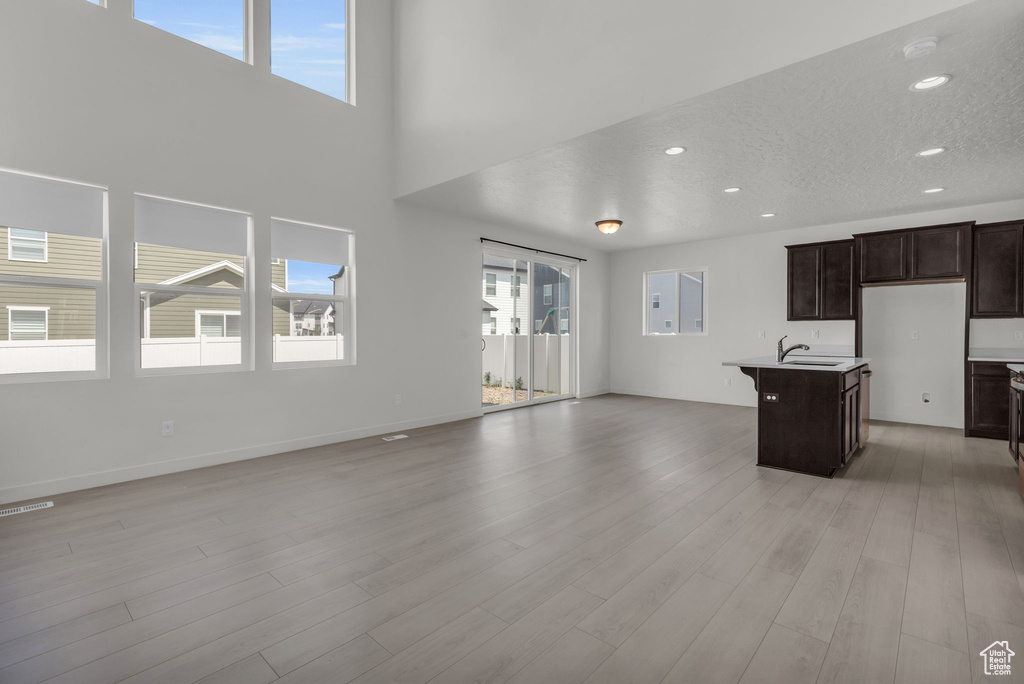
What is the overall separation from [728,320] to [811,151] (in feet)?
12.3

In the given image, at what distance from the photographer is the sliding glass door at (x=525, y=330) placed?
269 inches

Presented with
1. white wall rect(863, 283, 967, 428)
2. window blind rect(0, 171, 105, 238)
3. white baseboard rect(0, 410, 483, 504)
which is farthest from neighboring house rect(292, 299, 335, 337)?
white wall rect(863, 283, 967, 428)

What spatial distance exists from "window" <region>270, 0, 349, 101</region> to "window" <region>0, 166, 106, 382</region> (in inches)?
84.5

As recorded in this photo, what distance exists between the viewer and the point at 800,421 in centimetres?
385

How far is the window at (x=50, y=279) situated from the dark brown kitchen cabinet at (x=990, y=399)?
8197 mm

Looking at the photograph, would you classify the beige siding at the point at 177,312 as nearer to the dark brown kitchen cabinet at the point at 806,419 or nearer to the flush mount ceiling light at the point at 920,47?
the dark brown kitchen cabinet at the point at 806,419

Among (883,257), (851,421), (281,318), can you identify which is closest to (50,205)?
(281,318)

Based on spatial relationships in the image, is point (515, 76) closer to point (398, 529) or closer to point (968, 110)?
point (968, 110)

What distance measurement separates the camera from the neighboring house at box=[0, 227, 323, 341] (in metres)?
3.28

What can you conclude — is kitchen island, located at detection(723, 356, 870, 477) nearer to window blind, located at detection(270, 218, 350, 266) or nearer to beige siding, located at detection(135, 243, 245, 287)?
window blind, located at detection(270, 218, 350, 266)

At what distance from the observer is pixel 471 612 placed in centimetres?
191

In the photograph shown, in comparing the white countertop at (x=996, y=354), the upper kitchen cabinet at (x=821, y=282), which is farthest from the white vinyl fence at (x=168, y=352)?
the white countertop at (x=996, y=354)

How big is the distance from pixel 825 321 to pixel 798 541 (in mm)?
4882

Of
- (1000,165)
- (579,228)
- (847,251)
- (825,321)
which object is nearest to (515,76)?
(579,228)
